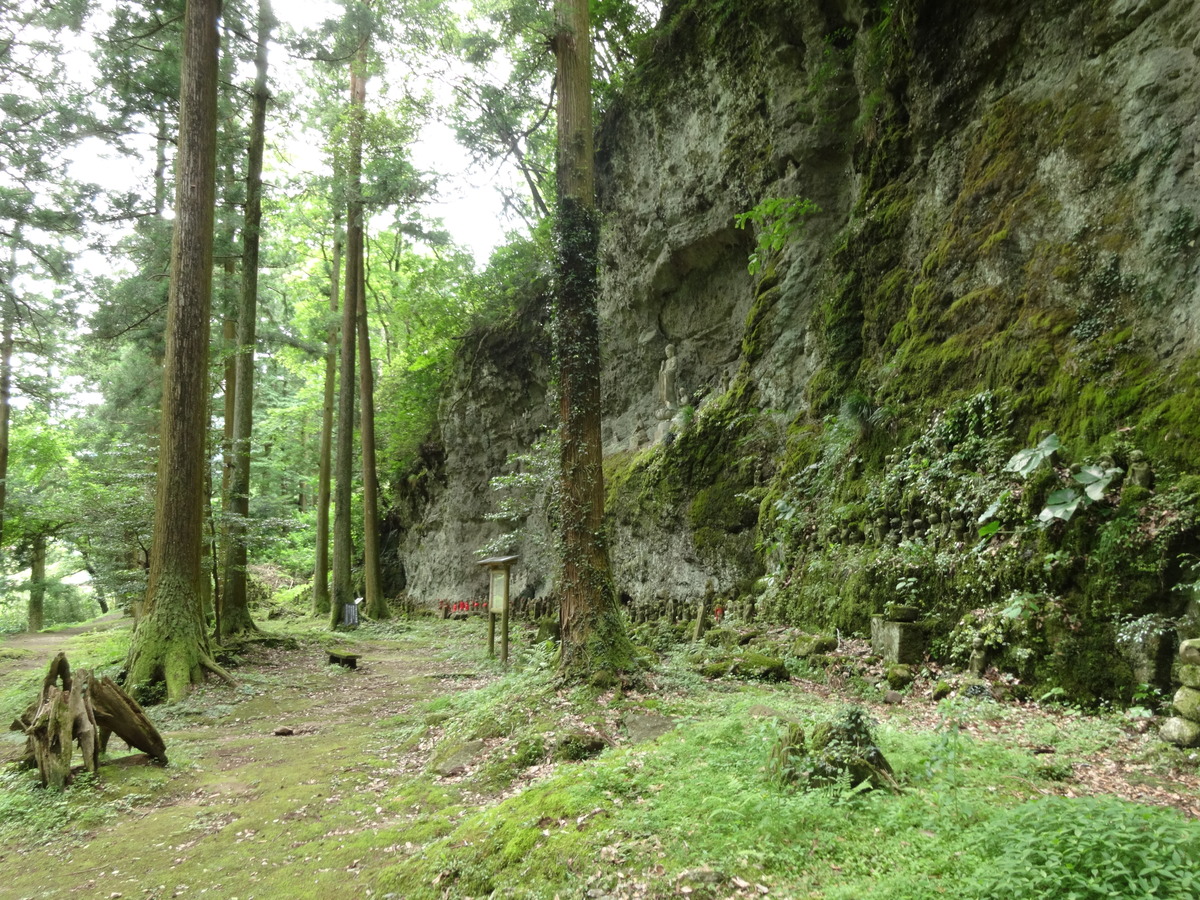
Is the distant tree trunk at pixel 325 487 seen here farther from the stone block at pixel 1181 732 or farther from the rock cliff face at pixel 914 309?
the stone block at pixel 1181 732

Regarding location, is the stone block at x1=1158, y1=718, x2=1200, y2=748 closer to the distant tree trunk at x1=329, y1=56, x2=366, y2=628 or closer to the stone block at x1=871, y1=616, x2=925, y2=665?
the stone block at x1=871, y1=616, x2=925, y2=665

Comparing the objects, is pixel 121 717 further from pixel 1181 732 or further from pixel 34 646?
pixel 34 646

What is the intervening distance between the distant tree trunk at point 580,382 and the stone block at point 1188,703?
164 inches

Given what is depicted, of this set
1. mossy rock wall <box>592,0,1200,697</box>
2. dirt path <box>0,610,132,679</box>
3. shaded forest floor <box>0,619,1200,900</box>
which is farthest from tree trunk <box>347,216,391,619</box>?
shaded forest floor <box>0,619,1200,900</box>

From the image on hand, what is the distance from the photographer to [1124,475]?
5.15 meters

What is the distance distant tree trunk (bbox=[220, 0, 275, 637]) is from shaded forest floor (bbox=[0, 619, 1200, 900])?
546 centimetres

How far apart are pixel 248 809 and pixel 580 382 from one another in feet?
16.3

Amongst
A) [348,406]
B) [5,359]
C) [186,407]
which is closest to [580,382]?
[186,407]

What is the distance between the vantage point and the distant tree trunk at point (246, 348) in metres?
12.4

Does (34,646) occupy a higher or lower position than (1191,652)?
lower

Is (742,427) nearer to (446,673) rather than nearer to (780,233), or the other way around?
(780,233)

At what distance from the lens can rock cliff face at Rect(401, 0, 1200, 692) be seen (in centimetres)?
545

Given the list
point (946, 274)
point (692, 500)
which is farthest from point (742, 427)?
point (946, 274)

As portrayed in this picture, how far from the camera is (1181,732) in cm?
383
